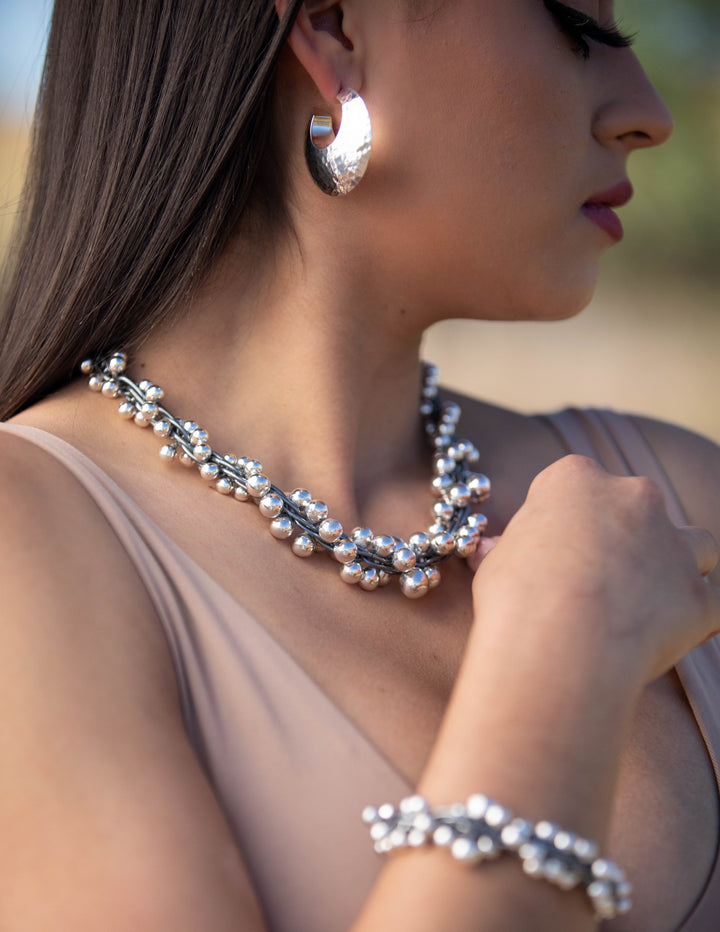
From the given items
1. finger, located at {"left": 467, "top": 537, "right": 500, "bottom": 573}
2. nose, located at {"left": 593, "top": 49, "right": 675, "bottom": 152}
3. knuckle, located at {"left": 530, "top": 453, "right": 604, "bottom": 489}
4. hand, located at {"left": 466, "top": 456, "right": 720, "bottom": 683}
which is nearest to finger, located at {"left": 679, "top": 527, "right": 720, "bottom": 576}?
hand, located at {"left": 466, "top": 456, "right": 720, "bottom": 683}

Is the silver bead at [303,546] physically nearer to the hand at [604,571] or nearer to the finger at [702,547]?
the hand at [604,571]

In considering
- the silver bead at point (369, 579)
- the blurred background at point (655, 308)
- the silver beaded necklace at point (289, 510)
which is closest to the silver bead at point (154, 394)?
the silver beaded necklace at point (289, 510)

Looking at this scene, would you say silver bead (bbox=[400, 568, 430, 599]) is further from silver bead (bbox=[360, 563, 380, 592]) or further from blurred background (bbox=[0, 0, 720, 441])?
blurred background (bbox=[0, 0, 720, 441])

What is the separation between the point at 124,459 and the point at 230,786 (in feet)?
1.36

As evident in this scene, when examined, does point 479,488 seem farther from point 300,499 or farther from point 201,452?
point 201,452

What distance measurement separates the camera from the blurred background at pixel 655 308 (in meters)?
6.71

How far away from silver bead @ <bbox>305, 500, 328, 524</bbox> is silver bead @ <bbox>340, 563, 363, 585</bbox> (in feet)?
0.22

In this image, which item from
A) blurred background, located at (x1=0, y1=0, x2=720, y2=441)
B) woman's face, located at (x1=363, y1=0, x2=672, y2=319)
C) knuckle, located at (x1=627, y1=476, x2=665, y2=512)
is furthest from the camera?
blurred background, located at (x1=0, y1=0, x2=720, y2=441)

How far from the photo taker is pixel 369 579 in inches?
46.2

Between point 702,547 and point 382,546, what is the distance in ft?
1.24

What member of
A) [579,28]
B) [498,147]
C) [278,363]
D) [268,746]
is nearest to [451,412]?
[278,363]

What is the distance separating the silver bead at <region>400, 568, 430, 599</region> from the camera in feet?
3.89

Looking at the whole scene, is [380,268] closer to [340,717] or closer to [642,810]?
[340,717]

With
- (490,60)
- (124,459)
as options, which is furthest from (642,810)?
(490,60)
